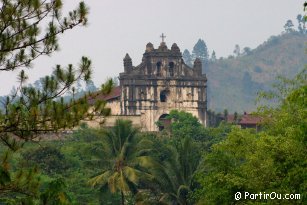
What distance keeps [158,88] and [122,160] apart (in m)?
31.2

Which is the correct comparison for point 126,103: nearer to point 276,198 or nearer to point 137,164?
point 137,164

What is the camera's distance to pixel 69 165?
2124 inches

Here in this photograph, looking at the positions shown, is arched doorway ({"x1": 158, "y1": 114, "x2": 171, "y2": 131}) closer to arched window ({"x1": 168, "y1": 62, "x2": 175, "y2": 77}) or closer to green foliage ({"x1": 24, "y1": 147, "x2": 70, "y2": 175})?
arched window ({"x1": 168, "y1": 62, "x2": 175, "y2": 77})


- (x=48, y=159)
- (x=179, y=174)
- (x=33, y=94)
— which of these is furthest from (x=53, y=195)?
(x=48, y=159)

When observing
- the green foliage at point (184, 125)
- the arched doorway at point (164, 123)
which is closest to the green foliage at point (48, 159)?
the green foliage at point (184, 125)

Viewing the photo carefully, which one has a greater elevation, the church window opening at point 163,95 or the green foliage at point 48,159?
the church window opening at point 163,95

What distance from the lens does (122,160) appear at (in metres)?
46.7

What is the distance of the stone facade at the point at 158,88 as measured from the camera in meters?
76.6

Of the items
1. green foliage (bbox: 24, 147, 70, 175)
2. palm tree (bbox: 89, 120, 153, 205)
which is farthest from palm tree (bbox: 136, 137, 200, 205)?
green foliage (bbox: 24, 147, 70, 175)

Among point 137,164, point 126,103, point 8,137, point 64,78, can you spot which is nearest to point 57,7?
point 64,78

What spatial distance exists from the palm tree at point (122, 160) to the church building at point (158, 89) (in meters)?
28.2

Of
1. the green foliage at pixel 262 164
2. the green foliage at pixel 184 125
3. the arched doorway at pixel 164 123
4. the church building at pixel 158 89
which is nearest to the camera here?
the green foliage at pixel 262 164

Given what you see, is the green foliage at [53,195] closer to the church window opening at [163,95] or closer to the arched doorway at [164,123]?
the arched doorway at [164,123]

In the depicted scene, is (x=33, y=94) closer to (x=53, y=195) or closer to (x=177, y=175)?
(x=53, y=195)
